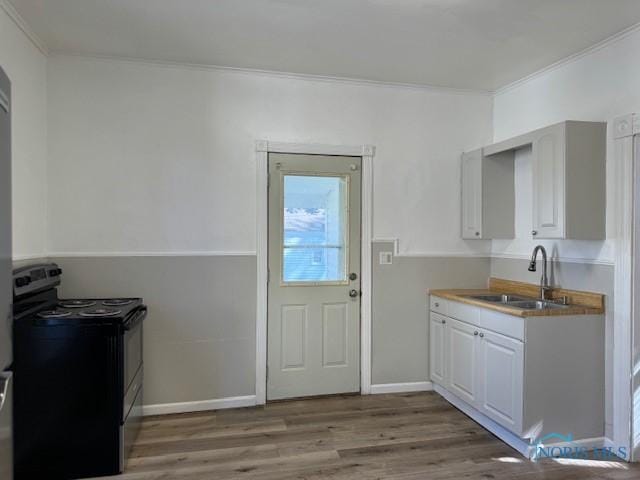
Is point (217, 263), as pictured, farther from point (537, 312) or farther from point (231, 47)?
point (537, 312)

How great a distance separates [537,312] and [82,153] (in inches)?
129

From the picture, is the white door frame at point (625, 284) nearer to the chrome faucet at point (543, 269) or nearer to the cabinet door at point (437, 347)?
the chrome faucet at point (543, 269)

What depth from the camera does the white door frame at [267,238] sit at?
3.49 m

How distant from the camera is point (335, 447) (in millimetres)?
2838

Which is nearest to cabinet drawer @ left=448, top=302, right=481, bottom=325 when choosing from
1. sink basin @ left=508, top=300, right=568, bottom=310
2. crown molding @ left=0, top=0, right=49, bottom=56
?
sink basin @ left=508, top=300, right=568, bottom=310

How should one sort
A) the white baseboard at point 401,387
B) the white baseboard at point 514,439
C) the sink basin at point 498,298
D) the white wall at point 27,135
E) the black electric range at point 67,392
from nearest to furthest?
the black electric range at point 67,392 → the white wall at point 27,135 → the white baseboard at point 514,439 → the sink basin at point 498,298 → the white baseboard at point 401,387

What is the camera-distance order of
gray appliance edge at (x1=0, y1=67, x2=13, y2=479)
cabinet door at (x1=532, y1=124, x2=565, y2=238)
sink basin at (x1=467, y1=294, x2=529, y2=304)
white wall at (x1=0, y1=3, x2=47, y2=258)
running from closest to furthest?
gray appliance edge at (x1=0, y1=67, x2=13, y2=479) → white wall at (x1=0, y1=3, x2=47, y2=258) → cabinet door at (x1=532, y1=124, x2=565, y2=238) → sink basin at (x1=467, y1=294, x2=529, y2=304)

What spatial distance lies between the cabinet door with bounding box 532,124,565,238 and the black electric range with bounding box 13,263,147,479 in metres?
2.74

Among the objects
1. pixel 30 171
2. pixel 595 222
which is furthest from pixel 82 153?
pixel 595 222

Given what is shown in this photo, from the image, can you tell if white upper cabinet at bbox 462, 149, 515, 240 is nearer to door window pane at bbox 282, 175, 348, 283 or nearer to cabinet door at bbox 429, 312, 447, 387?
cabinet door at bbox 429, 312, 447, 387

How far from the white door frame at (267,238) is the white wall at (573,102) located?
1.22 metres

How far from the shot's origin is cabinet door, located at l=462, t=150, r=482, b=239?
3680mm

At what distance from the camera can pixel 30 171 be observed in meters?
2.89

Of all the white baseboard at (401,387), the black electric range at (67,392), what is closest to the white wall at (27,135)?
the black electric range at (67,392)
